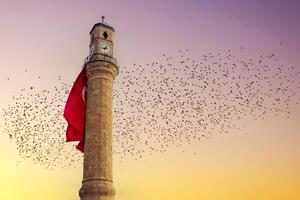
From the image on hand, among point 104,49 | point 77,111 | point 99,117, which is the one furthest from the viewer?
point 104,49

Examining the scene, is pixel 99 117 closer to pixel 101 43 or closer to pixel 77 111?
pixel 77 111

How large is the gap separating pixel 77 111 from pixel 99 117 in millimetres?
2343

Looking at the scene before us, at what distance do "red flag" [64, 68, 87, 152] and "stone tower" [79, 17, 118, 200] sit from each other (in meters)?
0.69

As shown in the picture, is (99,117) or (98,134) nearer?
(98,134)

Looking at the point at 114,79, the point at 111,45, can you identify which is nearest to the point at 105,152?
the point at 114,79

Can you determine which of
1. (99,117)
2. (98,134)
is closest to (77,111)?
(99,117)

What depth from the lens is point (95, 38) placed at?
36969 mm

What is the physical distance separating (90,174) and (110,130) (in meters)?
4.29

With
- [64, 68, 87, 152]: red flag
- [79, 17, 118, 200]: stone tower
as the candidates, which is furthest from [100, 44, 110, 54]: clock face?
[64, 68, 87, 152]: red flag

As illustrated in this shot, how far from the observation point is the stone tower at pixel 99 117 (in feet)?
104

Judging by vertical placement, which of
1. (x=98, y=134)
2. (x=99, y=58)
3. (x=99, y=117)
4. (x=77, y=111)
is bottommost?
(x=98, y=134)

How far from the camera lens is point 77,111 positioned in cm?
3519

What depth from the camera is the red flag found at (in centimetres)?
3428

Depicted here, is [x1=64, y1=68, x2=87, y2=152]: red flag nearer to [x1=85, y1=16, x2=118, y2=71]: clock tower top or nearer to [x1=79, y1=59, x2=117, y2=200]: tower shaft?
[x1=79, y1=59, x2=117, y2=200]: tower shaft
